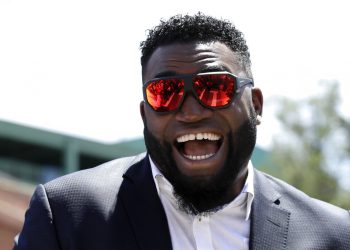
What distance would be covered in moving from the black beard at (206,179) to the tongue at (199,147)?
0.08 meters

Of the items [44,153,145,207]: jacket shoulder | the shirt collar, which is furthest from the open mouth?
[44,153,145,207]: jacket shoulder

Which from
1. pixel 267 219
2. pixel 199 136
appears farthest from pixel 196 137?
pixel 267 219

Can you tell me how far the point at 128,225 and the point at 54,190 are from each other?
1.22 ft

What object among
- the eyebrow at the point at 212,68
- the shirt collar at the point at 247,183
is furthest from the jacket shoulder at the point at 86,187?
the eyebrow at the point at 212,68

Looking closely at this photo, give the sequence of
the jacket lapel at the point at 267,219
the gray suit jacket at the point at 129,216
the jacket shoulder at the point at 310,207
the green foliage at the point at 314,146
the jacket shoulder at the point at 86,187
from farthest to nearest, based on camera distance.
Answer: the green foliage at the point at 314,146, the jacket shoulder at the point at 310,207, the jacket lapel at the point at 267,219, the jacket shoulder at the point at 86,187, the gray suit jacket at the point at 129,216

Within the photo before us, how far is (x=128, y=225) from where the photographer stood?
3.32 metres

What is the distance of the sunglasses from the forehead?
0.15ft

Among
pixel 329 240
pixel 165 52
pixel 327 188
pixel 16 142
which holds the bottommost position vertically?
pixel 327 188

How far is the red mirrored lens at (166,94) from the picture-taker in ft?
10.8

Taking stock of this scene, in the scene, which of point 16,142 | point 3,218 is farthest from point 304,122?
point 3,218

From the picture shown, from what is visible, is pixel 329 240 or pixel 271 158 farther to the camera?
pixel 271 158

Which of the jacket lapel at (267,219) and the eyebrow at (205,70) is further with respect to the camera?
the jacket lapel at (267,219)

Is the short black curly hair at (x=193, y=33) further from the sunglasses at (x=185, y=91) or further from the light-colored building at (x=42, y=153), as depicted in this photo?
the light-colored building at (x=42, y=153)

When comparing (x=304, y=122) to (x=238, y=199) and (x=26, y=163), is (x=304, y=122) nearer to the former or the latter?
(x=26, y=163)
